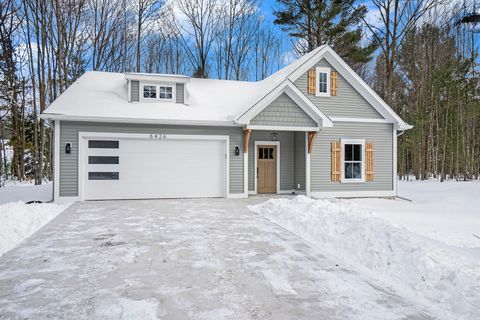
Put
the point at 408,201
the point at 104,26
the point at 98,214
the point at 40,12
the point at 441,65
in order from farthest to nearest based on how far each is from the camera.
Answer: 1. the point at 441,65
2. the point at 104,26
3. the point at 40,12
4. the point at 408,201
5. the point at 98,214

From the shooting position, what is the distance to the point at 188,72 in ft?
78.8

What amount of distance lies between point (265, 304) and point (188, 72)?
22.7 meters

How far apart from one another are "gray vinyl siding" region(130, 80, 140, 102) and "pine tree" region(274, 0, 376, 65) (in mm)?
11298

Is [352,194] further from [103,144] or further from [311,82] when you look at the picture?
[103,144]

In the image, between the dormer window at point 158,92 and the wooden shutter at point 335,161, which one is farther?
the wooden shutter at point 335,161

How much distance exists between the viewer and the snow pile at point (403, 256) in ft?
10.6

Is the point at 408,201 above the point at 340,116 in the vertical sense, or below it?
below

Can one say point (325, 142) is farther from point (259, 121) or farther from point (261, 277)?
point (261, 277)

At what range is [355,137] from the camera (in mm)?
12438

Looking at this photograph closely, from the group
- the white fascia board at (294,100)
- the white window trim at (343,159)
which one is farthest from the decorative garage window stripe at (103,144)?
the white window trim at (343,159)

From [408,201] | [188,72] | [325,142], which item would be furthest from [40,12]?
[408,201]

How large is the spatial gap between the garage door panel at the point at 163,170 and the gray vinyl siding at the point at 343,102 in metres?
3.92

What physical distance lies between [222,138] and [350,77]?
18.0 feet

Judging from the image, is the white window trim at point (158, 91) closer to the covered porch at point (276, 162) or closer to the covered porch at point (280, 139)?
the covered porch at point (280, 139)
